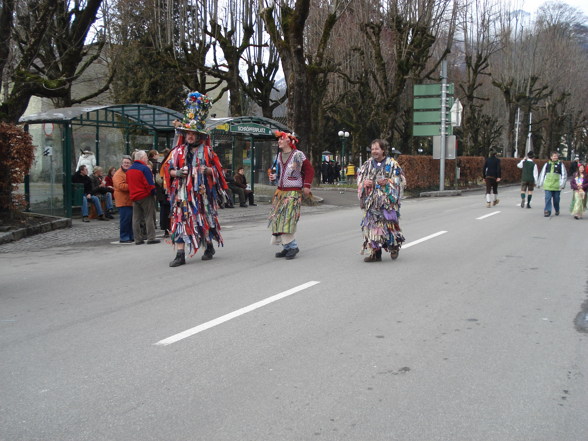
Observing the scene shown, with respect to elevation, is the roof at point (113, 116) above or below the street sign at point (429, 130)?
below

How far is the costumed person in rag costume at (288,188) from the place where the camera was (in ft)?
31.8

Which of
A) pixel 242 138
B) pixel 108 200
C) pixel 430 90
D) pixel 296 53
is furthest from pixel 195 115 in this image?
pixel 430 90

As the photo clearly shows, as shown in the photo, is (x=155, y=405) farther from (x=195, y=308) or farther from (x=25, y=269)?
(x=25, y=269)

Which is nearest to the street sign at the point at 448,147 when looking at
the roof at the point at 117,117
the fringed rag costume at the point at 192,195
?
the roof at the point at 117,117

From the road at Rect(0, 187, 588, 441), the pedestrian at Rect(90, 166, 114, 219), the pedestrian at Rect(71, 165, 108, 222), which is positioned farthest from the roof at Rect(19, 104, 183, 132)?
the road at Rect(0, 187, 588, 441)

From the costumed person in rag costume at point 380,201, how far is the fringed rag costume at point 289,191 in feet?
2.96

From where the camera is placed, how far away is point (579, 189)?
16.4m

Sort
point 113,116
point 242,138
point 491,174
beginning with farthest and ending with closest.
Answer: point 242,138 < point 491,174 < point 113,116

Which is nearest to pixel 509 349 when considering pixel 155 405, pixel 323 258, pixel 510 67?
pixel 155 405

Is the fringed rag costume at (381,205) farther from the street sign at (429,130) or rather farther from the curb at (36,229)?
the street sign at (429,130)

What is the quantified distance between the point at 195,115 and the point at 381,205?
2.96 metres

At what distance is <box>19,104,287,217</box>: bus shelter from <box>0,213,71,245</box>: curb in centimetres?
96

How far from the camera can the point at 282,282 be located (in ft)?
26.0

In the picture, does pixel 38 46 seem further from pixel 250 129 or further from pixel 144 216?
pixel 250 129
